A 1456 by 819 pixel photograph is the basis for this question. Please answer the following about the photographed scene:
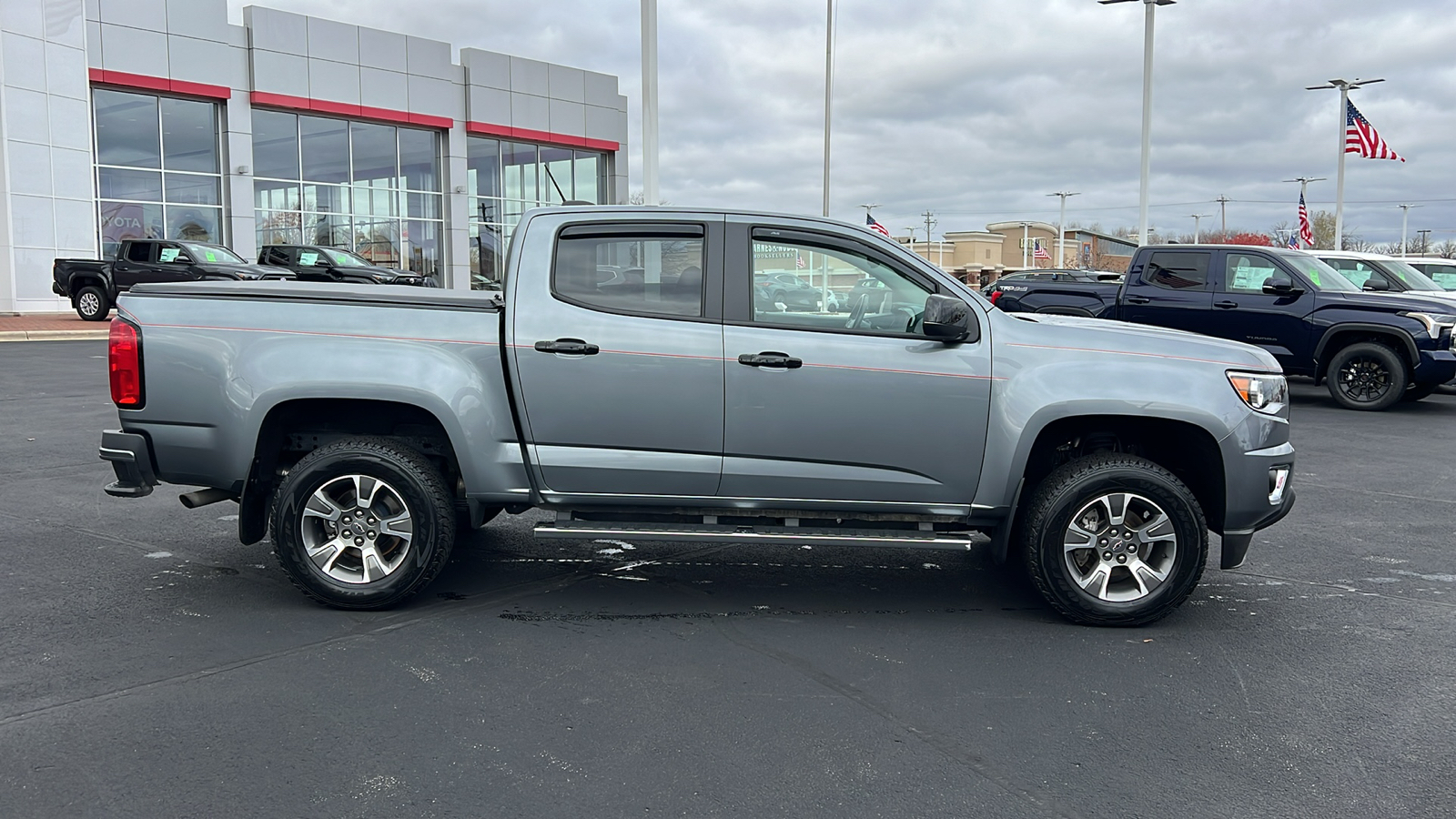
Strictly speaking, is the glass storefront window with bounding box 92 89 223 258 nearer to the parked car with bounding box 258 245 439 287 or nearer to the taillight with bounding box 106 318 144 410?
the parked car with bounding box 258 245 439 287

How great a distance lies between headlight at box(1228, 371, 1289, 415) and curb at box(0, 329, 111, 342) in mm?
21913

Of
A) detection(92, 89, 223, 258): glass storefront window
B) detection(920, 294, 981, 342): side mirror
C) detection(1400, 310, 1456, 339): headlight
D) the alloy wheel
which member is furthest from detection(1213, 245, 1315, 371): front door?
detection(92, 89, 223, 258): glass storefront window

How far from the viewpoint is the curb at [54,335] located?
21.5m

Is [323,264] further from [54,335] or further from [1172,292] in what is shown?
[1172,292]

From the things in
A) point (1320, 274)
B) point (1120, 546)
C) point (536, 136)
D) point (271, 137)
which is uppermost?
point (536, 136)

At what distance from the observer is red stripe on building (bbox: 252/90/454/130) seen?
108 feet

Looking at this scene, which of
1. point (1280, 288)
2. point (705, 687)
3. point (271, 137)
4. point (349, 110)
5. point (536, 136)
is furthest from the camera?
point (536, 136)

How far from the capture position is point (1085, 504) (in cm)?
519

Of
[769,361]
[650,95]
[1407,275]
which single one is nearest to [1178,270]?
[1407,275]

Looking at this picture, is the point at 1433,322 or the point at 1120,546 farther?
the point at 1433,322

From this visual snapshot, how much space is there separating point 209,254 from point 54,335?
389 centimetres

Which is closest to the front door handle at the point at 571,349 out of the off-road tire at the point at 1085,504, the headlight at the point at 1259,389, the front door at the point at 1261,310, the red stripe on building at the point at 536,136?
the off-road tire at the point at 1085,504

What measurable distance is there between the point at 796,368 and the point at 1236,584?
9.35 ft

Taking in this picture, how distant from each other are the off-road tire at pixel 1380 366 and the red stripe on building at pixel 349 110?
29864 mm
